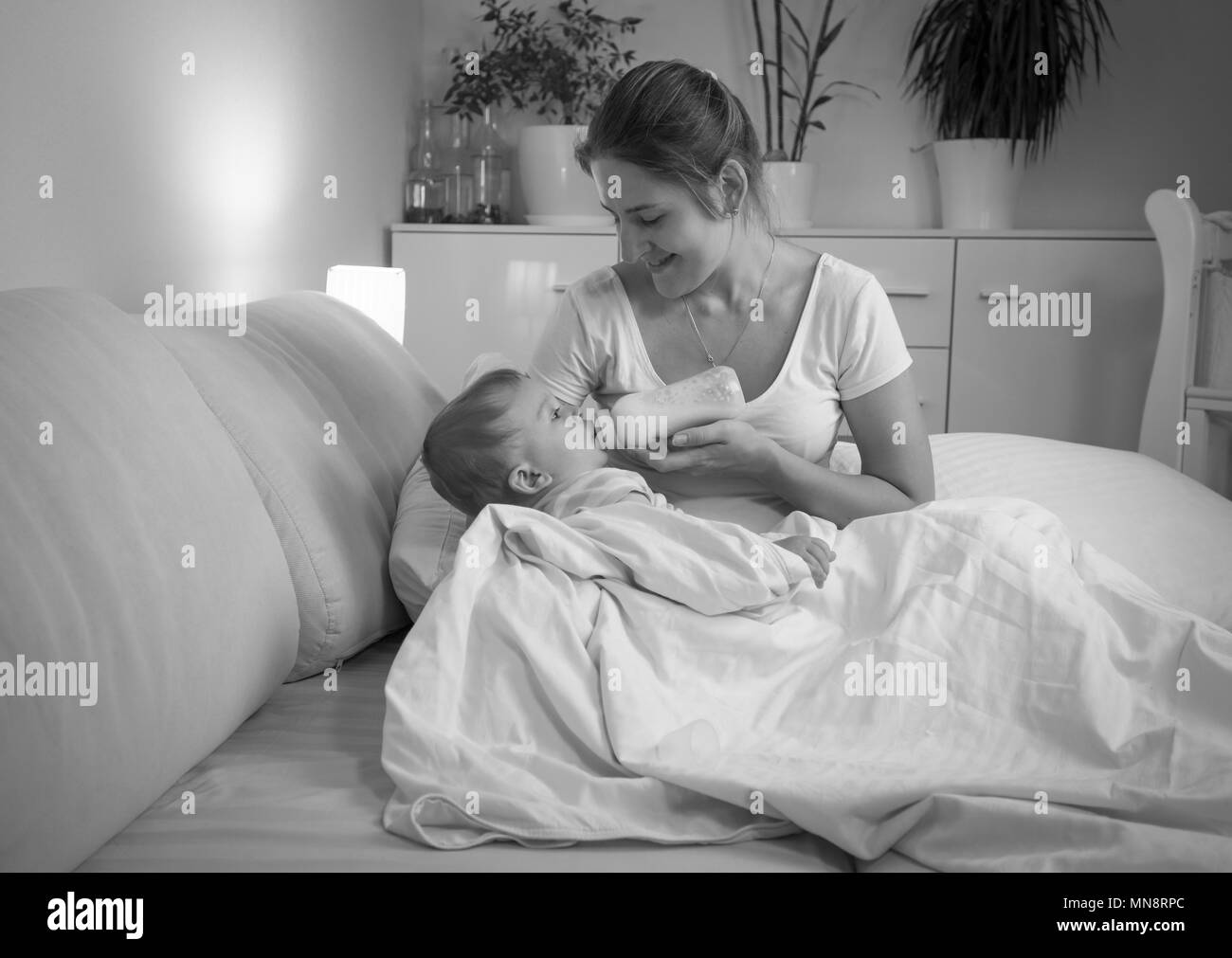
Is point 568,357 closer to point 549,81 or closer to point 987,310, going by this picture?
point 987,310

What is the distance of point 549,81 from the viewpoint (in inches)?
134

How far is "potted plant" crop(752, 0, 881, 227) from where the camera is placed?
3.31 metres

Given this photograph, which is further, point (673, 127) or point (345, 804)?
point (673, 127)

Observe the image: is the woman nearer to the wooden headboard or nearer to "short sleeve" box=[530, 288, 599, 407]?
"short sleeve" box=[530, 288, 599, 407]

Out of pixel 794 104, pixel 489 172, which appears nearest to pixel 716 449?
pixel 489 172

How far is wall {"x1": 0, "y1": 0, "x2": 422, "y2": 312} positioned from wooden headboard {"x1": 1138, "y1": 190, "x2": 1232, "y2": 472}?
2056 mm

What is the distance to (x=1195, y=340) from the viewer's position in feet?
8.87

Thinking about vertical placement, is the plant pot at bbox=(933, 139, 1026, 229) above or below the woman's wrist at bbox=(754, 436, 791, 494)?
above

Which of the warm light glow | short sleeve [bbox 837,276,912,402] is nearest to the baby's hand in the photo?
short sleeve [bbox 837,276,912,402]

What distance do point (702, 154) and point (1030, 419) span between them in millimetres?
1970

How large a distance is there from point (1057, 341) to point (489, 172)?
178cm
